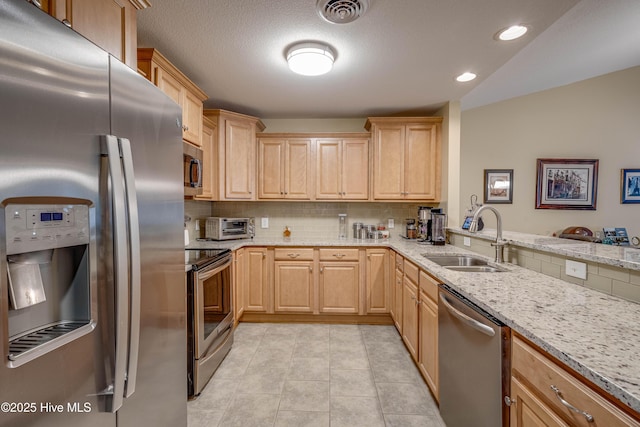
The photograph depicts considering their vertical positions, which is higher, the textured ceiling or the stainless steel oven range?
the textured ceiling

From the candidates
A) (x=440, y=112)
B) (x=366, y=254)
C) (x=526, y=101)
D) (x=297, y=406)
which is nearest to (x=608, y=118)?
(x=526, y=101)

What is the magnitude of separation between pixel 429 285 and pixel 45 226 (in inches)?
75.4

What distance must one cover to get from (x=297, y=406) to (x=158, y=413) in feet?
3.38

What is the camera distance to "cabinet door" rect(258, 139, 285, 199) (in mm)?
3389

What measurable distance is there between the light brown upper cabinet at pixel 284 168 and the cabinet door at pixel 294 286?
0.85m

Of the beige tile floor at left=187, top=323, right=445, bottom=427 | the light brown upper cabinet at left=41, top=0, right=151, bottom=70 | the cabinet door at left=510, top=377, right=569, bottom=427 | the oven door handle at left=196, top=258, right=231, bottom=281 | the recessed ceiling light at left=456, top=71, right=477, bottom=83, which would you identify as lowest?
the beige tile floor at left=187, top=323, right=445, bottom=427

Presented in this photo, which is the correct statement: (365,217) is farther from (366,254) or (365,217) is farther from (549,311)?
(549,311)

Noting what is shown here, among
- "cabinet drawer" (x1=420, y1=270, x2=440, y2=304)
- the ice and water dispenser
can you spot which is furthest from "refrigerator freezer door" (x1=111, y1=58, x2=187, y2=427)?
"cabinet drawer" (x1=420, y1=270, x2=440, y2=304)

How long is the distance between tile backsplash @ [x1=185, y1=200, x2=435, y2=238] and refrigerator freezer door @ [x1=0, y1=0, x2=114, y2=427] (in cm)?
291

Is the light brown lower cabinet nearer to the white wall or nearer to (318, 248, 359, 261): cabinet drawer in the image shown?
(318, 248, 359, 261): cabinet drawer

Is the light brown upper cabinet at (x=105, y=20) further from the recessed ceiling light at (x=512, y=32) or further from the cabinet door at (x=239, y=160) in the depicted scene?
the recessed ceiling light at (x=512, y=32)

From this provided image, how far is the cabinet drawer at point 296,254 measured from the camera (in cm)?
311

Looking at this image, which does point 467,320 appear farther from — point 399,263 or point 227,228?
point 227,228

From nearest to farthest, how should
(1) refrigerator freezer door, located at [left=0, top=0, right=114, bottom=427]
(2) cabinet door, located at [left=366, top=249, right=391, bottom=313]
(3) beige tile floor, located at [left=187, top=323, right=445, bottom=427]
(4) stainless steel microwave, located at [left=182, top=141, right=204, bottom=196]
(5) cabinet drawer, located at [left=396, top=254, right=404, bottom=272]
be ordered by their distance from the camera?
(1) refrigerator freezer door, located at [left=0, top=0, right=114, bottom=427], (3) beige tile floor, located at [left=187, top=323, right=445, bottom=427], (4) stainless steel microwave, located at [left=182, top=141, right=204, bottom=196], (5) cabinet drawer, located at [left=396, top=254, right=404, bottom=272], (2) cabinet door, located at [left=366, top=249, right=391, bottom=313]
